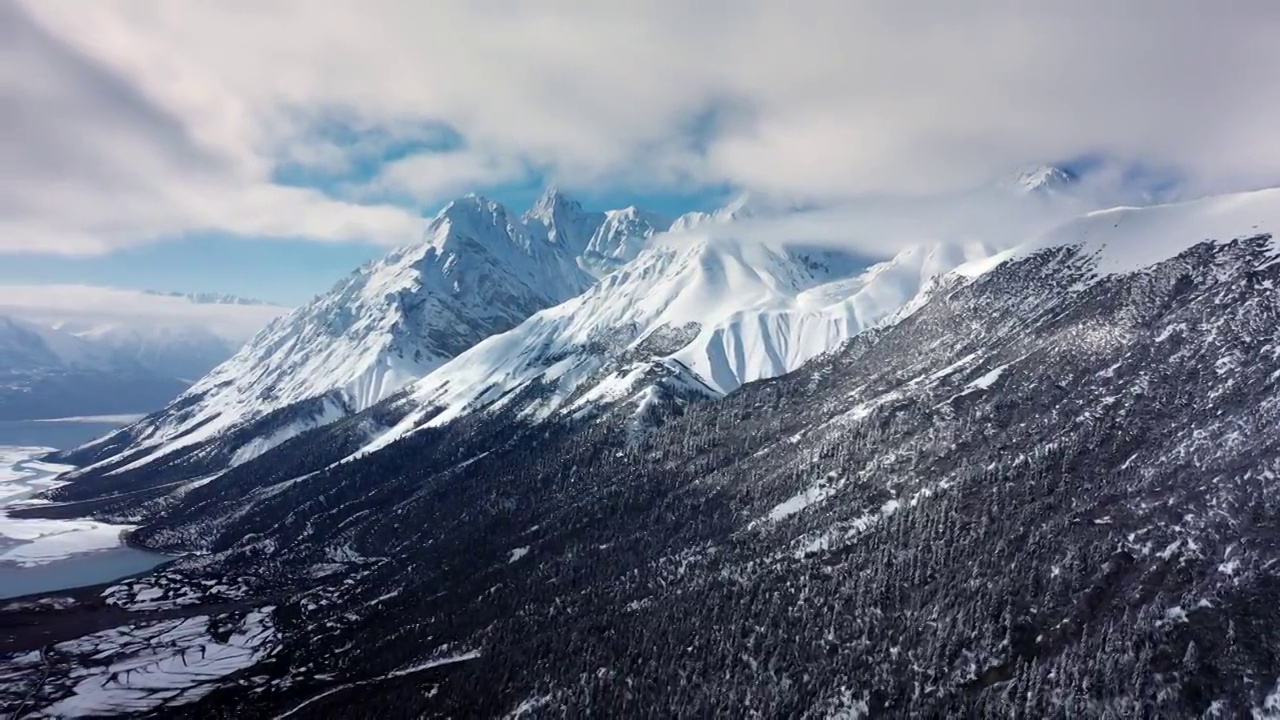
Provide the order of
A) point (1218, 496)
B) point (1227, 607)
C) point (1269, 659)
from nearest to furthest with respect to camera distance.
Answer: point (1269, 659)
point (1227, 607)
point (1218, 496)

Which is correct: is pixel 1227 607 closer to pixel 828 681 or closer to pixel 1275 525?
pixel 1275 525

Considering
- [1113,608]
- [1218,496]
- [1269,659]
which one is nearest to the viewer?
[1269,659]

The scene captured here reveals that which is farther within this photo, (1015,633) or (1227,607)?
(1015,633)

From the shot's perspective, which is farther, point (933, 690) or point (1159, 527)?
point (1159, 527)

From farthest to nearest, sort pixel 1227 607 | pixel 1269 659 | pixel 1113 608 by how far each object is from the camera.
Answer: pixel 1113 608
pixel 1227 607
pixel 1269 659

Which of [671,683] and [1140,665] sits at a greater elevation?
[671,683]

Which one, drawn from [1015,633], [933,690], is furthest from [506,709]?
[1015,633]

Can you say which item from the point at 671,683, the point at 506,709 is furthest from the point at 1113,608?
the point at 506,709

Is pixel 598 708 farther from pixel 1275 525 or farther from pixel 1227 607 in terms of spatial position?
pixel 1275 525

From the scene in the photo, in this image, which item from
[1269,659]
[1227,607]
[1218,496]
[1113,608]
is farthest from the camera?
[1218,496]
